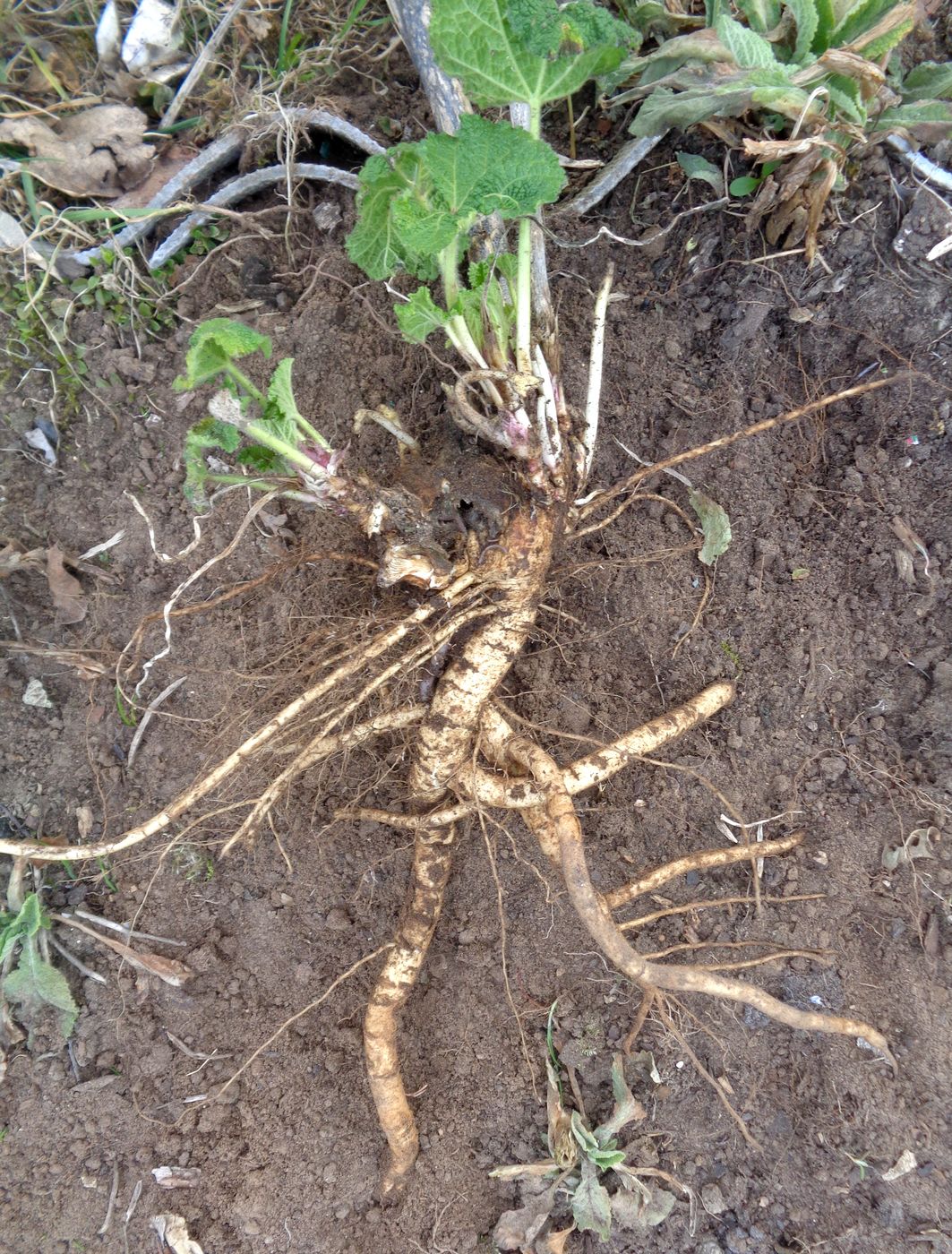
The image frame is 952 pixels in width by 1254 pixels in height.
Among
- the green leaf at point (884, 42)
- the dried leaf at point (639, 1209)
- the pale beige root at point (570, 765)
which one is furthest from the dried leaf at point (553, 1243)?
the green leaf at point (884, 42)

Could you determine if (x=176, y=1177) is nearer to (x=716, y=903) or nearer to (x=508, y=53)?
(x=716, y=903)

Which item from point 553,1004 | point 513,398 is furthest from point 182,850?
point 513,398

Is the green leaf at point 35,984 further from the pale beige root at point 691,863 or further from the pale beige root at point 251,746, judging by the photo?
the pale beige root at point 691,863

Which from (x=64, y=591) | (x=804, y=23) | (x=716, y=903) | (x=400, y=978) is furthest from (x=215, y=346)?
(x=716, y=903)

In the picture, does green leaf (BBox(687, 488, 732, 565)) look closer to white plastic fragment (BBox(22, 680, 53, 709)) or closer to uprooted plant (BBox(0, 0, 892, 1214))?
uprooted plant (BBox(0, 0, 892, 1214))

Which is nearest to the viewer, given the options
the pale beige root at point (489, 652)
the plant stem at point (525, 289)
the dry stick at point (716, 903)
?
the plant stem at point (525, 289)

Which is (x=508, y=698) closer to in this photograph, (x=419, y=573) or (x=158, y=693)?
(x=419, y=573)

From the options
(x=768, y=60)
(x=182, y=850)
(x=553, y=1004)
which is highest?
(x=768, y=60)
